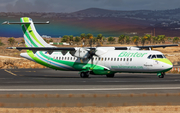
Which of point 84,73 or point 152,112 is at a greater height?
point 152,112

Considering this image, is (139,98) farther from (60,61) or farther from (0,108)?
(60,61)

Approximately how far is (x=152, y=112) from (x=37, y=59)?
28287 mm

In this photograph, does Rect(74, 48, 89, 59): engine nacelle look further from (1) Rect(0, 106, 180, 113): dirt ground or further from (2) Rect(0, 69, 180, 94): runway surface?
(1) Rect(0, 106, 180, 113): dirt ground

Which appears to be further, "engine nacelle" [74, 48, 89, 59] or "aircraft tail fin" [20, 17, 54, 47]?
"aircraft tail fin" [20, 17, 54, 47]

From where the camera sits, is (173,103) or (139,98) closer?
(173,103)

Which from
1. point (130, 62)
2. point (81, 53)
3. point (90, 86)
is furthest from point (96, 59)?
point (90, 86)

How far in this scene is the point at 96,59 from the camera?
35.7 metres

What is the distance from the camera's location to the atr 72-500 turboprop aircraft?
104ft

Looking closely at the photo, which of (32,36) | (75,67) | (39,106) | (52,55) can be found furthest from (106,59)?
(39,106)

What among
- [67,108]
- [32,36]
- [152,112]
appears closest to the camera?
[152,112]

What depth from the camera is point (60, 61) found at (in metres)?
37.5

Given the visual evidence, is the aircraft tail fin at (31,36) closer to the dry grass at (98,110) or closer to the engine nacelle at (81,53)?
the engine nacelle at (81,53)

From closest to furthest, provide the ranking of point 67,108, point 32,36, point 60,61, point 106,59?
point 67,108, point 106,59, point 60,61, point 32,36

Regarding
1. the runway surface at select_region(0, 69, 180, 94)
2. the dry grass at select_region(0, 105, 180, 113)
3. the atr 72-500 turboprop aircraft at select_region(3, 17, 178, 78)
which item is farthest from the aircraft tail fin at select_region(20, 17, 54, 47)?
the dry grass at select_region(0, 105, 180, 113)
